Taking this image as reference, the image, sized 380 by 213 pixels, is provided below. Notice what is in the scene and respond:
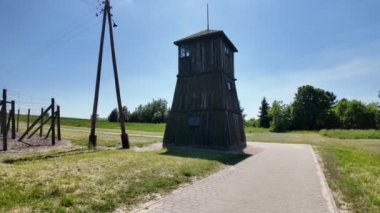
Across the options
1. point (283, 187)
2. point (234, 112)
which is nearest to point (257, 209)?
point (283, 187)

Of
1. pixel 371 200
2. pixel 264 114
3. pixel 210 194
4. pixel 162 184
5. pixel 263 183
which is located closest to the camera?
pixel 371 200

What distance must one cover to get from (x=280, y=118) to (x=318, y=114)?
9.08m

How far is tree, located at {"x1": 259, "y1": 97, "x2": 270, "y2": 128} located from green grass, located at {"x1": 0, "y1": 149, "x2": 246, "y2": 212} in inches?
2614

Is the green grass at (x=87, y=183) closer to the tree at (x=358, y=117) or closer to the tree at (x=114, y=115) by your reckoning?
the tree at (x=358, y=117)

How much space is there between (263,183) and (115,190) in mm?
4409

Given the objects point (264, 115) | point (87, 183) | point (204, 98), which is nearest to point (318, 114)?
point (264, 115)

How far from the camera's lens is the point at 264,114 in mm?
74375

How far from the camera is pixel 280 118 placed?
59719mm

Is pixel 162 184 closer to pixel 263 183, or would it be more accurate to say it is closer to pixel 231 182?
pixel 231 182

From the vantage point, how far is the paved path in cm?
566

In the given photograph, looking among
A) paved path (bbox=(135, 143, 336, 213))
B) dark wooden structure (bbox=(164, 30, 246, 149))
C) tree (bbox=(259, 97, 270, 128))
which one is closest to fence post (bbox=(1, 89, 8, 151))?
paved path (bbox=(135, 143, 336, 213))

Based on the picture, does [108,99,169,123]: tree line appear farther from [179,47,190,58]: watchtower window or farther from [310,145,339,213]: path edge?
[310,145,339,213]: path edge

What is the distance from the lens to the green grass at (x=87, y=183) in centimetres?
524

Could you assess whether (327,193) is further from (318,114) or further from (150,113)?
(150,113)
